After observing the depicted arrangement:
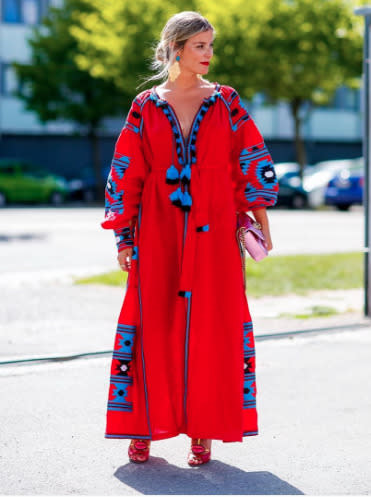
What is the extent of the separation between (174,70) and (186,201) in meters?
0.59

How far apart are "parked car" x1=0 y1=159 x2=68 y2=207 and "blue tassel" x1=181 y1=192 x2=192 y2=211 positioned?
2992cm

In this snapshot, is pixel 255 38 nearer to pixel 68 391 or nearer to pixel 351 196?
pixel 351 196

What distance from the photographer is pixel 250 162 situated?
414 cm

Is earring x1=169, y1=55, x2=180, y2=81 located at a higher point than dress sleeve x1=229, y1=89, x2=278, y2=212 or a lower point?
higher

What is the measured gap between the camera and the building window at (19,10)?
43000 millimetres

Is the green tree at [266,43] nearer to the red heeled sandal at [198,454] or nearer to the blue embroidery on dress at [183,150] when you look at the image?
the blue embroidery on dress at [183,150]

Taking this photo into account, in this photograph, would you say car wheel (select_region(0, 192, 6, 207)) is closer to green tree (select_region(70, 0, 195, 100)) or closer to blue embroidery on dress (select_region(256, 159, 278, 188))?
green tree (select_region(70, 0, 195, 100))

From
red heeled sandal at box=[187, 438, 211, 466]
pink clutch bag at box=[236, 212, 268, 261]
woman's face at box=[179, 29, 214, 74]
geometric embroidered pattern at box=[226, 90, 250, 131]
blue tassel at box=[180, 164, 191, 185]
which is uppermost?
woman's face at box=[179, 29, 214, 74]

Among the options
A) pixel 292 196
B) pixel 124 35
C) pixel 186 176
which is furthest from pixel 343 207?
pixel 186 176

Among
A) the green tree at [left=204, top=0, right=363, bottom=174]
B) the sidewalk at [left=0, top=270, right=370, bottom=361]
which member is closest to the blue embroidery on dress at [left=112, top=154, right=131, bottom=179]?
the sidewalk at [left=0, top=270, right=370, bottom=361]

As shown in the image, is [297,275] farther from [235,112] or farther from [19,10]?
[19,10]

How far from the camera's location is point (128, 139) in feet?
13.4

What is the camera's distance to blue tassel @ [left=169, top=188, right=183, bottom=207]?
398 cm

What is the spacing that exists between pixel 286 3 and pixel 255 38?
1786mm
